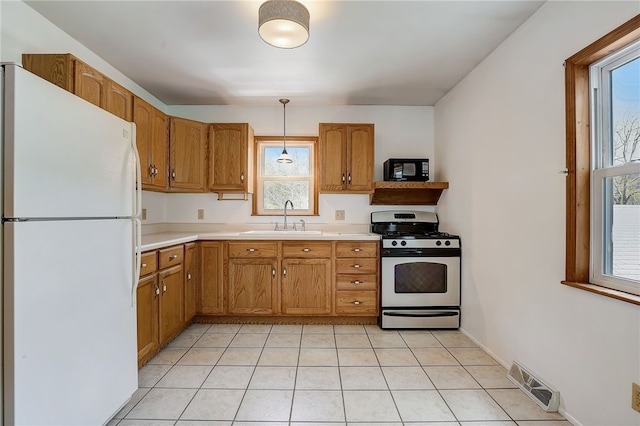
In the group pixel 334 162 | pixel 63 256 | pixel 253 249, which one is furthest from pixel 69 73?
pixel 334 162

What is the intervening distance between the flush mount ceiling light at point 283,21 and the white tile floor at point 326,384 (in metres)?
2.20

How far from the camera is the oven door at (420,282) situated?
2918 mm

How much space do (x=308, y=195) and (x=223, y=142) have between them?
1152mm

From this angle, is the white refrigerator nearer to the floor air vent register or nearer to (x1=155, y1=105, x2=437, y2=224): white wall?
(x1=155, y1=105, x2=437, y2=224): white wall

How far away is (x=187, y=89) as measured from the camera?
3.11 metres

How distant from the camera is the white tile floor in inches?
65.4

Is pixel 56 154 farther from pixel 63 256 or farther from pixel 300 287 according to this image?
pixel 300 287

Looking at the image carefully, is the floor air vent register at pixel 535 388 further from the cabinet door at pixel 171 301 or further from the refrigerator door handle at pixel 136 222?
the cabinet door at pixel 171 301

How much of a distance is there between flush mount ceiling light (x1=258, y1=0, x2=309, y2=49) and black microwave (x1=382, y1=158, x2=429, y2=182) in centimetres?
182

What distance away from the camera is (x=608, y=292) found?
1.39 metres

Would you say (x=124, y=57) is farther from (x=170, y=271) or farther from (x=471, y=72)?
(x=471, y=72)

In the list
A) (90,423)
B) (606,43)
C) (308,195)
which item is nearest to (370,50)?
(606,43)

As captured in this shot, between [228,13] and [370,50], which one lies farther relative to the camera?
[370,50]

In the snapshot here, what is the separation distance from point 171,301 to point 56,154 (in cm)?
162
